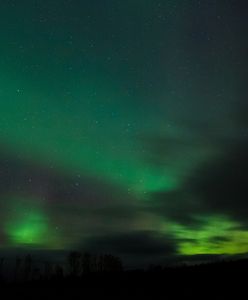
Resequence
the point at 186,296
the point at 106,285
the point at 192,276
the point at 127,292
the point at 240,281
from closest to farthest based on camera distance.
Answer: the point at 186,296 → the point at 240,281 → the point at 127,292 → the point at 192,276 → the point at 106,285

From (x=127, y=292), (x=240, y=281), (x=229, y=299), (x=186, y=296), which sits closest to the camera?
(x=229, y=299)

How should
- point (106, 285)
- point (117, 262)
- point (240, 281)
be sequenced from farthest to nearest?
point (117, 262), point (106, 285), point (240, 281)

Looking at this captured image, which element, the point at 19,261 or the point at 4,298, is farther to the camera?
the point at 19,261

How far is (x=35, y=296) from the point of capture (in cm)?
3048

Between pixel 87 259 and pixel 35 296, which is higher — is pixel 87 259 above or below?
above

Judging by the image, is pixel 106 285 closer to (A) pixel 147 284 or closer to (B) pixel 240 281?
(A) pixel 147 284

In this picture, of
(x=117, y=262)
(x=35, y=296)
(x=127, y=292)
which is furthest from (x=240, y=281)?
(x=117, y=262)

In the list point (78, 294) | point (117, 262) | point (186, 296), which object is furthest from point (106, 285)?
point (117, 262)

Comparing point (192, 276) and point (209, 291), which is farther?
point (192, 276)

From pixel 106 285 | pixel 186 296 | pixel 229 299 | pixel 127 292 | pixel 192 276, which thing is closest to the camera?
pixel 229 299

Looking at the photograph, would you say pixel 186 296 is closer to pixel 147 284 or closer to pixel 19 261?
pixel 147 284

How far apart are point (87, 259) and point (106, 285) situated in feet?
501

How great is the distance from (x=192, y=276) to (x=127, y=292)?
17.1 ft

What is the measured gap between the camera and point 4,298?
99.2ft
